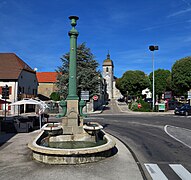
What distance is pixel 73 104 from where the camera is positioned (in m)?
9.50

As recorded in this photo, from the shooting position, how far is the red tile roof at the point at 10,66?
99.2ft

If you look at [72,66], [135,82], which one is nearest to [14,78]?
[72,66]

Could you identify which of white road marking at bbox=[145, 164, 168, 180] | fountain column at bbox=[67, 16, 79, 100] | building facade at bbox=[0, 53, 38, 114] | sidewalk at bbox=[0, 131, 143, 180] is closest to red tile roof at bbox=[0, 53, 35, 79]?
building facade at bbox=[0, 53, 38, 114]

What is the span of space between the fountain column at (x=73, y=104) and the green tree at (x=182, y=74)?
27647mm

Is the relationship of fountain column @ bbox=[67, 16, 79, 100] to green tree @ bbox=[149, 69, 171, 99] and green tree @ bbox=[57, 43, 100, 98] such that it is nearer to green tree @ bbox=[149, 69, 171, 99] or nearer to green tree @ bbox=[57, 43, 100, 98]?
green tree @ bbox=[57, 43, 100, 98]

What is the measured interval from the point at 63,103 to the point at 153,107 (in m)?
25.6

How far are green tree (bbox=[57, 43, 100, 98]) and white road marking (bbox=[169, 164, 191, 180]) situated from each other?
23558 millimetres

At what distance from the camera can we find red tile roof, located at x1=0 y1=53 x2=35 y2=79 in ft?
99.2

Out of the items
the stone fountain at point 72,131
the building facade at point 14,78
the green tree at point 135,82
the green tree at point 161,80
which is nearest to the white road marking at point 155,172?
the stone fountain at point 72,131

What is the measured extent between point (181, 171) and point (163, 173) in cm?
63

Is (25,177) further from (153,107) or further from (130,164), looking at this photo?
(153,107)

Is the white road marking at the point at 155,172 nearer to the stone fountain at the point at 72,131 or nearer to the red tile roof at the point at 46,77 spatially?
the stone fountain at the point at 72,131

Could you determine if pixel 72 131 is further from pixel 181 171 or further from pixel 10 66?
pixel 10 66

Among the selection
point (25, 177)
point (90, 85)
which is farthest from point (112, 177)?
point (90, 85)
